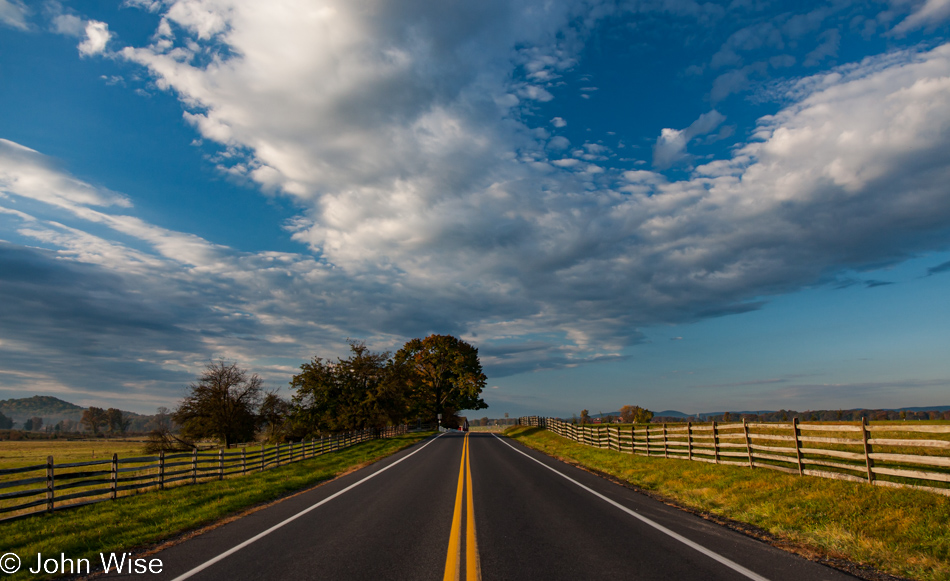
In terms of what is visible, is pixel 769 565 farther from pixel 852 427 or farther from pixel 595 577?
pixel 852 427

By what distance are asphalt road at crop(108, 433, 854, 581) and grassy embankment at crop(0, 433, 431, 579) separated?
118 cm

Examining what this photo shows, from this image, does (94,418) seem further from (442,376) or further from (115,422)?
(442,376)

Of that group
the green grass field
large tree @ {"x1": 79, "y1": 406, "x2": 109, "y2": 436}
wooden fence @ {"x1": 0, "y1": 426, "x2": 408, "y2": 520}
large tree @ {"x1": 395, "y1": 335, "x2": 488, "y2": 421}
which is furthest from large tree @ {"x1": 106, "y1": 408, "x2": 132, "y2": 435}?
wooden fence @ {"x1": 0, "y1": 426, "x2": 408, "y2": 520}

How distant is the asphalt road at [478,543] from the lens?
6.35 m

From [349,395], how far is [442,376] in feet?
68.1

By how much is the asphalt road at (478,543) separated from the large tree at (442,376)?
56.7 meters

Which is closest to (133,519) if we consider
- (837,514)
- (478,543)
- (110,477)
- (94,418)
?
(110,477)

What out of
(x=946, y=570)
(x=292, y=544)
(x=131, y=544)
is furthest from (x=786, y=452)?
(x=131, y=544)

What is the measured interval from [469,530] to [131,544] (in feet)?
19.7

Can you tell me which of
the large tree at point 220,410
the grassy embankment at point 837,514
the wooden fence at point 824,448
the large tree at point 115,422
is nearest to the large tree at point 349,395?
the large tree at point 220,410

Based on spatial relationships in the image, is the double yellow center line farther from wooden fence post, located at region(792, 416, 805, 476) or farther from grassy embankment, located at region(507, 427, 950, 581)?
wooden fence post, located at region(792, 416, 805, 476)

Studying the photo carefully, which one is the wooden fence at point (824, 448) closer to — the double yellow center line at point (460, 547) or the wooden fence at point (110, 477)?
the double yellow center line at point (460, 547)

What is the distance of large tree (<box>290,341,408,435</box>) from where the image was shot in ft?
166

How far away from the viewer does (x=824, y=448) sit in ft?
63.4
